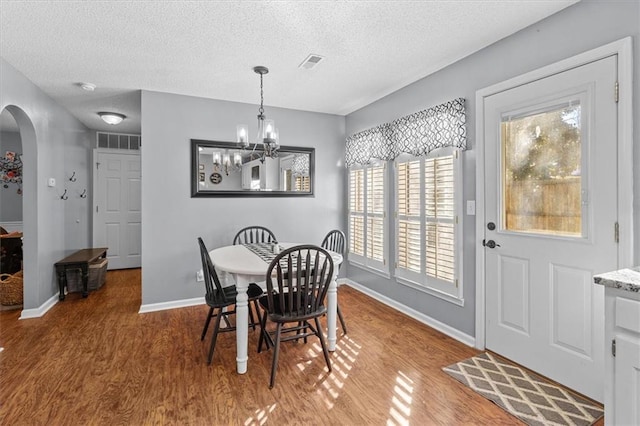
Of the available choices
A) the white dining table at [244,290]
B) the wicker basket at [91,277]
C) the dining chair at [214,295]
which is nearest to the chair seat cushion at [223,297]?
the dining chair at [214,295]

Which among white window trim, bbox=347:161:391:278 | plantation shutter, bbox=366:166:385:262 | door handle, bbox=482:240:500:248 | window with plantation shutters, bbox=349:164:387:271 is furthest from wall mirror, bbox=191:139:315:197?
door handle, bbox=482:240:500:248

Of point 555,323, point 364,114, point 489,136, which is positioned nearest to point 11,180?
point 364,114

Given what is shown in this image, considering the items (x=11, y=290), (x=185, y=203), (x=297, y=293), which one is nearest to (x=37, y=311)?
(x=11, y=290)

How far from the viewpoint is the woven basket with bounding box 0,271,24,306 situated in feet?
12.2

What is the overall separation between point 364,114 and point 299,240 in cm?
188

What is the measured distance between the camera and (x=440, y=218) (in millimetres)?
3066

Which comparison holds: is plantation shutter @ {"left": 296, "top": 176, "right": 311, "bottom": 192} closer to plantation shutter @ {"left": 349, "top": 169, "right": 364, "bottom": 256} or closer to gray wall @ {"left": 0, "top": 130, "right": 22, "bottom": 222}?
plantation shutter @ {"left": 349, "top": 169, "right": 364, "bottom": 256}

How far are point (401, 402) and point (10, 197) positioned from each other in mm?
6827

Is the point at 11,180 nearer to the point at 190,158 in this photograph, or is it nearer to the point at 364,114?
the point at 190,158

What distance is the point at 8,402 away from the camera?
2029 millimetres

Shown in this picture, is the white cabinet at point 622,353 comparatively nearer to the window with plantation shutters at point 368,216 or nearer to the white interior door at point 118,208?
the window with plantation shutters at point 368,216

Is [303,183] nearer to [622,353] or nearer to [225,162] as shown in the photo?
[225,162]

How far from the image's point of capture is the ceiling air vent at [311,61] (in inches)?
111

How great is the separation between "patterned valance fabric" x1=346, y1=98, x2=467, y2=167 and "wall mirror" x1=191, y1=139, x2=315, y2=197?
0.76m
